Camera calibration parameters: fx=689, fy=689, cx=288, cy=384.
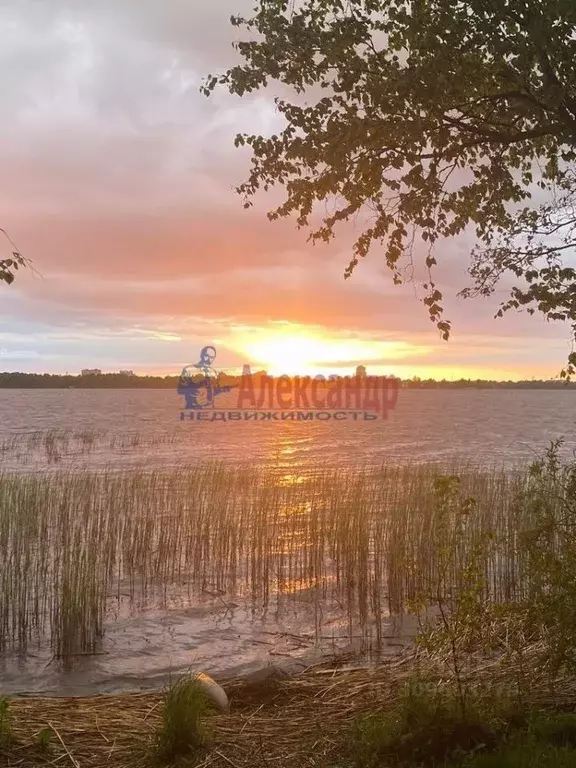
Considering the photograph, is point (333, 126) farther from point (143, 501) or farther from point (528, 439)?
point (528, 439)

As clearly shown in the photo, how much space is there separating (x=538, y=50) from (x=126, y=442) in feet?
110

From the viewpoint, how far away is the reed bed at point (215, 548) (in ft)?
26.2

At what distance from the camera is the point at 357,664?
6859 millimetres

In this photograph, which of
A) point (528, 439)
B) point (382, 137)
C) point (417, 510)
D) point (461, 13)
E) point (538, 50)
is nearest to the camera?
point (538, 50)

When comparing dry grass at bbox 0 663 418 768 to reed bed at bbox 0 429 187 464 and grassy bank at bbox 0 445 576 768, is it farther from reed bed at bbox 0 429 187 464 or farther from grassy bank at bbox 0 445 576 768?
reed bed at bbox 0 429 187 464

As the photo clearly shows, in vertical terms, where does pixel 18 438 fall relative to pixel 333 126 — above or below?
below

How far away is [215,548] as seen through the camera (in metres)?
10.5

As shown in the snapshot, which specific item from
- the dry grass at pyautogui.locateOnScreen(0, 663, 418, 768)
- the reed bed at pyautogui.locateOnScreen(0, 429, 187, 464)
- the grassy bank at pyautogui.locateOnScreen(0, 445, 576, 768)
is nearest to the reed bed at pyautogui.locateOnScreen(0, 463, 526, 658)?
the grassy bank at pyautogui.locateOnScreen(0, 445, 576, 768)

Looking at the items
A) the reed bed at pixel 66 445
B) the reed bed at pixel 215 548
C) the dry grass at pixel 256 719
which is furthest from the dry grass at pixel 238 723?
the reed bed at pixel 66 445

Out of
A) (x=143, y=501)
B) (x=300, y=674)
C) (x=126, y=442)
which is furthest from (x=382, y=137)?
(x=126, y=442)

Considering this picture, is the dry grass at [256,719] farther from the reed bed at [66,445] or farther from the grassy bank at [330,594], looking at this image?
the reed bed at [66,445]

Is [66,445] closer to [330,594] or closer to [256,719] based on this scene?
[330,594]

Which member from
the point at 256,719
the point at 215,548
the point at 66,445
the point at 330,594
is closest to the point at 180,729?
the point at 256,719

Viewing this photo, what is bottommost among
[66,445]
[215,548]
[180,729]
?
[66,445]
